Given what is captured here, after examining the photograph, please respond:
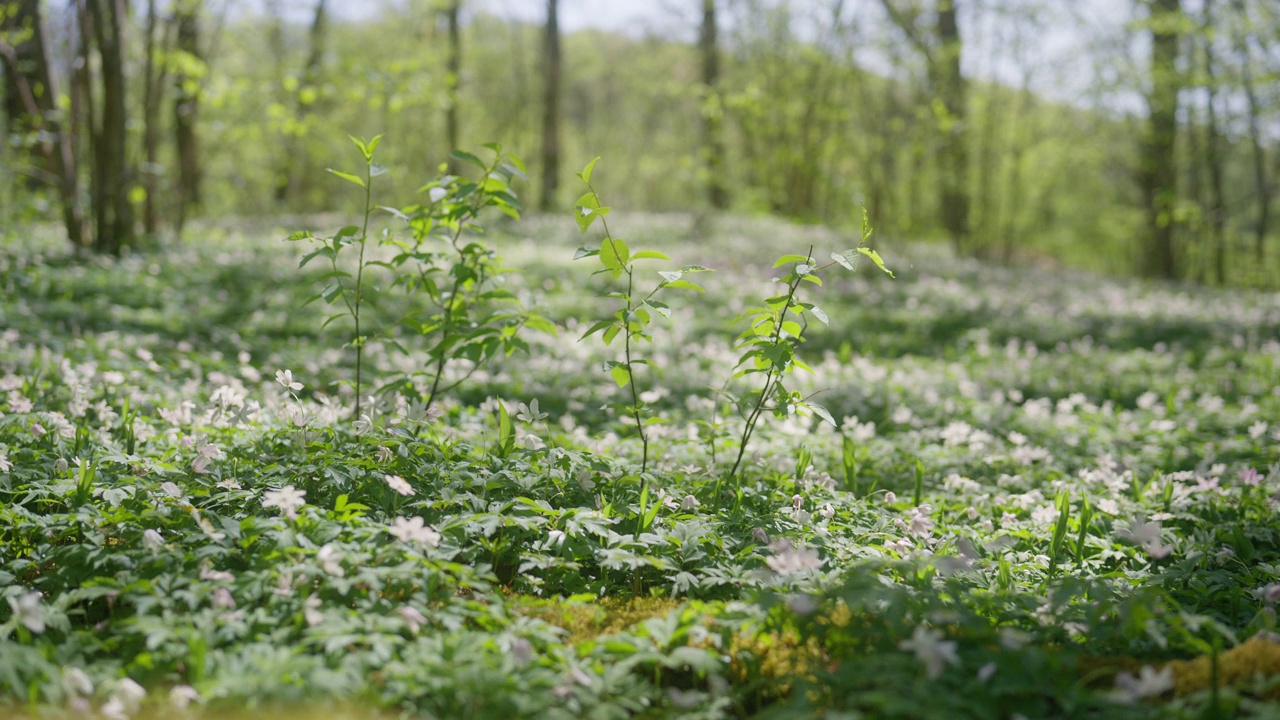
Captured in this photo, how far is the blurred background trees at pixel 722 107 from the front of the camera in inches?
425

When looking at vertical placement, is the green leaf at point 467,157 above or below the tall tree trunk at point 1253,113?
below

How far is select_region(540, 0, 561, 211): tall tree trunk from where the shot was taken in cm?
2198

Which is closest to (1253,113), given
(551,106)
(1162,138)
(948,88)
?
(1162,138)

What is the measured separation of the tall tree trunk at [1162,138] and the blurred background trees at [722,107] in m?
0.08

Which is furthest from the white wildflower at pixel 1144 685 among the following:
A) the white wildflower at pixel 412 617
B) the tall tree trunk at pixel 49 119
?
the tall tree trunk at pixel 49 119

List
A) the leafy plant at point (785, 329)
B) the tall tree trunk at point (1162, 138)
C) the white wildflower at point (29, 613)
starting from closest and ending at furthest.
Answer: the white wildflower at point (29, 613) < the leafy plant at point (785, 329) < the tall tree trunk at point (1162, 138)

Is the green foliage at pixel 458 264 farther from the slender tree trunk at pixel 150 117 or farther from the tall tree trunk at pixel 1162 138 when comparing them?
the tall tree trunk at pixel 1162 138

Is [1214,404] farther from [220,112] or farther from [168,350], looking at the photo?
[220,112]

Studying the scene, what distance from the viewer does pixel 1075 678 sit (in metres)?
2.41

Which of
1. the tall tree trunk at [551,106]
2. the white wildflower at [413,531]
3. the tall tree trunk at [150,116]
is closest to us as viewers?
the white wildflower at [413,531]

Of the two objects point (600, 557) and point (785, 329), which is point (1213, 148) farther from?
point (600, 557)

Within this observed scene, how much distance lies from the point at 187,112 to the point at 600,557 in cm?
1147

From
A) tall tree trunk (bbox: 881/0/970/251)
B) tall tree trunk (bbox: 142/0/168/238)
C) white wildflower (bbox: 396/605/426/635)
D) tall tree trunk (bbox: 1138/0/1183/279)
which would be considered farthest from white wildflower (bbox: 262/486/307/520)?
tall tree trunk (bbox: 1138/0/1183/279)

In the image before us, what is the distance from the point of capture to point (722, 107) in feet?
66.6
